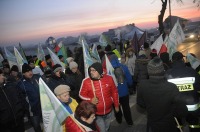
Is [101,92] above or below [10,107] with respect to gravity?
above

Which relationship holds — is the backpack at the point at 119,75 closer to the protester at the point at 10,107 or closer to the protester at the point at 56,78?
the protester at the point at 56,78

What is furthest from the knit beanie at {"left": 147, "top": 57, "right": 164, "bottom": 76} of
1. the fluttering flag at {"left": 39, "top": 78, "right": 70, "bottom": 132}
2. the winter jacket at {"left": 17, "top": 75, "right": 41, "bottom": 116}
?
the winter jacket at {"left": 17, "top": 75, "right": 41, "bottom": 116}

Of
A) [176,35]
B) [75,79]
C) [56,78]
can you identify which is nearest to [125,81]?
[75,79]

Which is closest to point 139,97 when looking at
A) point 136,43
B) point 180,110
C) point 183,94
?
point 180,110

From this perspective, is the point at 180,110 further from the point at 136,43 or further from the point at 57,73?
the point at 136,43

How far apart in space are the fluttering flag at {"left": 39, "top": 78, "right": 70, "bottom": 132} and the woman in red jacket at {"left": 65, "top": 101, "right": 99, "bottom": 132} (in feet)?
Result: 0.44

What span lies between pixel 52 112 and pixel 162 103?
161 cm

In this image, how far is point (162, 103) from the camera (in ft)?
13.3

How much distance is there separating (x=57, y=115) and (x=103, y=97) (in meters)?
2.01

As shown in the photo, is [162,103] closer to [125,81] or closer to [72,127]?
[72,127]

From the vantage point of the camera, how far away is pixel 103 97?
566cm

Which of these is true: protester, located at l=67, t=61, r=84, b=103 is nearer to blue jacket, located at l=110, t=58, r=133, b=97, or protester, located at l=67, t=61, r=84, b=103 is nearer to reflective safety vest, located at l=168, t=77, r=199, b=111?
blue jacket, located at l=110, t=58, r=133, b=97

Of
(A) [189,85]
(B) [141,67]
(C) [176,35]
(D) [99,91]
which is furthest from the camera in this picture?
(C) [176,35]

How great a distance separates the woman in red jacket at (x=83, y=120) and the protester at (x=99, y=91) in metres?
1.83
